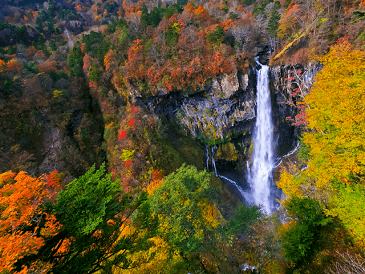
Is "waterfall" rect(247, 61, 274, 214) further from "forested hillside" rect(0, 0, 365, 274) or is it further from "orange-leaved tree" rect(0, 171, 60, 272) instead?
"orange-leaved tree" rect(0, 171, 60, 272)

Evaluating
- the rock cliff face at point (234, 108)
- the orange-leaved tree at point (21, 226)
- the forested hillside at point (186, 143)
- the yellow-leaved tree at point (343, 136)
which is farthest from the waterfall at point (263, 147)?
the orange-leaved tree at point (21, 226)

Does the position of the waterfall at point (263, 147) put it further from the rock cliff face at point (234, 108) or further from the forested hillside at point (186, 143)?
the forested hillside at point (186, 143)

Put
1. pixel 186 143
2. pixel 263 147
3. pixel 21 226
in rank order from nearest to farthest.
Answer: pixel 21 226, pixel 263 147, pixel 186 143

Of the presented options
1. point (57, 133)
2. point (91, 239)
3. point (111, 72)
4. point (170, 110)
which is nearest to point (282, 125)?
point (170, 110)

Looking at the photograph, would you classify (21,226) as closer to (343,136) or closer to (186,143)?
(343,136)

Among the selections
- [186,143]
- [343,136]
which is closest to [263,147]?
[186,143]

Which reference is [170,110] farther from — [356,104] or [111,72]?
[356,104]
